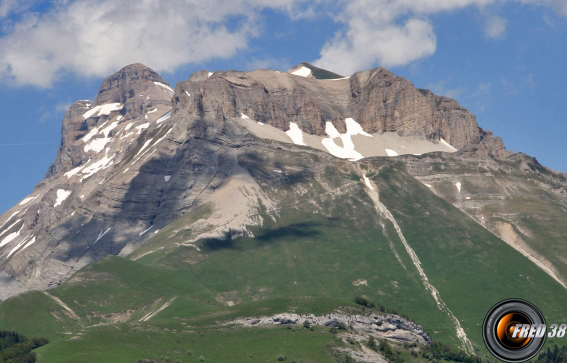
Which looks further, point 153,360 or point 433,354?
point 433,354

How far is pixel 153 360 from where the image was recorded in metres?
142

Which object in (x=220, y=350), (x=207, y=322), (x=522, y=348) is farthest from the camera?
(x=207, y=322)

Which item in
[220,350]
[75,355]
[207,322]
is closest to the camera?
[75,355]

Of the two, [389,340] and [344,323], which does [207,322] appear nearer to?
[344,323]

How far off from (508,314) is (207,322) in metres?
124

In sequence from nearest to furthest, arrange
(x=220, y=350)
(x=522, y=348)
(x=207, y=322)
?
(x=522, y=348) < (x=220, y=350) < (x=207, y=322)

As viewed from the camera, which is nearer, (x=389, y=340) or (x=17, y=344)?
(x=17, y=344)

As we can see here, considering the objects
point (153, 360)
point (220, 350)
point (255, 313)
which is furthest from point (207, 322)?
point (153, 360)

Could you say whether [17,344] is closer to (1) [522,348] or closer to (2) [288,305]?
(2) [288,305]

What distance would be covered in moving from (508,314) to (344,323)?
402ft

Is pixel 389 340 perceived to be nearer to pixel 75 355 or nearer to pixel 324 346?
pixel 324 346

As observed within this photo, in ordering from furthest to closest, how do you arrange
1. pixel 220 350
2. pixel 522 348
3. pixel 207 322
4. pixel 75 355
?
pixel 207 322, pixel 220 350, pixel 75 355, pixel 522 348

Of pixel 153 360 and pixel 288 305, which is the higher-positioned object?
pixel 288 305

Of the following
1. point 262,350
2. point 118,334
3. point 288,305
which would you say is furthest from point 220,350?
point 288,305
